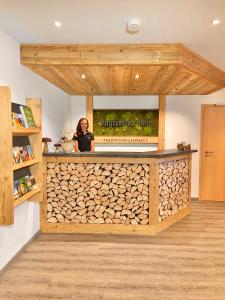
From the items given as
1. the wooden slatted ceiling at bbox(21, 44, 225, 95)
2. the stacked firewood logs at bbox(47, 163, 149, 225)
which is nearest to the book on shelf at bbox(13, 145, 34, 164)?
the stacked firewood logs at bbox(47, 163, 149, 225)

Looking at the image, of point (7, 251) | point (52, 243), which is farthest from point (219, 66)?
point (7, 251)

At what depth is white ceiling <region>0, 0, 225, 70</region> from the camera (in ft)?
7.57

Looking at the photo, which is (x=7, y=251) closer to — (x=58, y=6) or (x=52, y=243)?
(x=52, y=243)

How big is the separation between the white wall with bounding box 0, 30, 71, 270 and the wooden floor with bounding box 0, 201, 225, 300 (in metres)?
0.19

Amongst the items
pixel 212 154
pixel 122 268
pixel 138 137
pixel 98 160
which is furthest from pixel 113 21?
pixel 212 154

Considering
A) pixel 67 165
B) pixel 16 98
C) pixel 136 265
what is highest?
pixel 16 98

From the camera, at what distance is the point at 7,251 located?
291cm

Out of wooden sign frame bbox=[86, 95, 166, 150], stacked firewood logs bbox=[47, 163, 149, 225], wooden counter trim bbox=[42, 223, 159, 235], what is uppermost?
wooden sign frame bbox=[86, 95, 166, 150]

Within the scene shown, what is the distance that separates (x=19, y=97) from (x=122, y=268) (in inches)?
91.7

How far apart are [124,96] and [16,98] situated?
316cm

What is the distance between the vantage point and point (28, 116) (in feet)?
10.6

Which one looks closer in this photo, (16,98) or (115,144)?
(16,98)

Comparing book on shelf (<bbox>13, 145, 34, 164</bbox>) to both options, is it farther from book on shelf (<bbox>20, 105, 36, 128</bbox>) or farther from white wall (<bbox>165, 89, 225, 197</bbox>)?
white wall (<bbox>165, 89, 225, 197</bbox>)

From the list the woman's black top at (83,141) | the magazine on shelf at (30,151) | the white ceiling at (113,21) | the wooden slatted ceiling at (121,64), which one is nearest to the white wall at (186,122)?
the wooden slatted ceiling at (121,64)
